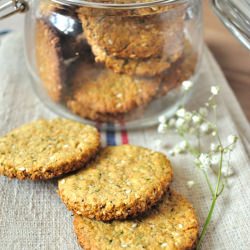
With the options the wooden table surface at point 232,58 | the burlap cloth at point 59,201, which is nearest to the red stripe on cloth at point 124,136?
the burlap cloth at point 59,201

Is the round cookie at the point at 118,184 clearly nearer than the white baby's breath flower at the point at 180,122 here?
Yes

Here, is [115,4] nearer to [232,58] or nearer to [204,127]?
[204,127]

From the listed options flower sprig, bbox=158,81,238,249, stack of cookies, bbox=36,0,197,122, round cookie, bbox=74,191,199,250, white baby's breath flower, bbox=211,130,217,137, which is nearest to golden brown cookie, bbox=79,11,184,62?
stack of cookies, bbox=36,0,197,122

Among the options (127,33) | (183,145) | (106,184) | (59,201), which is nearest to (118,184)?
(106,184)

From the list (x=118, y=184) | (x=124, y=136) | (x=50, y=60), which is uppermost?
(x=50, y=60)

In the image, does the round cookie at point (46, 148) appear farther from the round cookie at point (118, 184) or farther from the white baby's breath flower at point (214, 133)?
the white baby's breath flower at point (214, 133)

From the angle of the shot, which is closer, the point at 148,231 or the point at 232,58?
the point at 148,231
